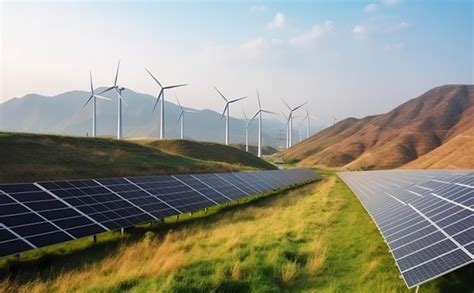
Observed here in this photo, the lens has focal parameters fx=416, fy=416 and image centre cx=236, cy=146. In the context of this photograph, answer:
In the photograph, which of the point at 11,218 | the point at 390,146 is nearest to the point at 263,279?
the point at 11,218

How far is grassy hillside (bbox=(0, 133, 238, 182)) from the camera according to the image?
41906 millimetres

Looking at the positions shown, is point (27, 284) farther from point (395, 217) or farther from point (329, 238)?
point (395, 217)

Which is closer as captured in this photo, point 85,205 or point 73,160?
point 85,205

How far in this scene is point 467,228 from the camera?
10594mm

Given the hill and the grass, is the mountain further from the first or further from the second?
the grass

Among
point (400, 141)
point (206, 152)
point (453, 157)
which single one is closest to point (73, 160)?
point (206, 152)

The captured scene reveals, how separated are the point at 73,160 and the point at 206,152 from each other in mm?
52833

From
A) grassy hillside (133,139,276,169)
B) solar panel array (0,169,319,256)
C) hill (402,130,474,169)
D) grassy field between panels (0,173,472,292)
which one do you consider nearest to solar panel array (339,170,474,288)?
grassy field between panels (0,173,472,292)

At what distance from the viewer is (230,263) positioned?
1329 cm

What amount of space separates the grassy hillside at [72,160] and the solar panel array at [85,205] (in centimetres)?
1964

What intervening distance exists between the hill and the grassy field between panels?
287 ft

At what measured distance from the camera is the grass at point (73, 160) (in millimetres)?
41906

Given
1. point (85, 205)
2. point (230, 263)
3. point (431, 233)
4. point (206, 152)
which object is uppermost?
point (431, 233)

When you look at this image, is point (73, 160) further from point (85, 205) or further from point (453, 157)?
point (453, 157)
